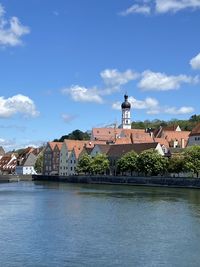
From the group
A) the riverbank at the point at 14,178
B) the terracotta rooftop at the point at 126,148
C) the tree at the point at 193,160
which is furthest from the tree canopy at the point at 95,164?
the tree at the point at 193,160

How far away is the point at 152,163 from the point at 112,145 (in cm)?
3168

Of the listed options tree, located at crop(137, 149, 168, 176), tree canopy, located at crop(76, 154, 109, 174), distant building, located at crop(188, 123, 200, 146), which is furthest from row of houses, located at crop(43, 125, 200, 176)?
tree, located at crop(137, 149, 168, 176)

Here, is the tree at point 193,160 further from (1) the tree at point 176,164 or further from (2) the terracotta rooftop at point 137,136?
(2) the terracotta rooftop at point 137,136

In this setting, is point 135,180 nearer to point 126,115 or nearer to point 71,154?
point 71,154

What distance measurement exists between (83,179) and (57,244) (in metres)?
80.9

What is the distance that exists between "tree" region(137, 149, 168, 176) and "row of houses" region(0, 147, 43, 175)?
74.3 m

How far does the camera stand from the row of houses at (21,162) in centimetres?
16975

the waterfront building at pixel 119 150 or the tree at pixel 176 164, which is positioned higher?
the waterfront building at pixel 119 150

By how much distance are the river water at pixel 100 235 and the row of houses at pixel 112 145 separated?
63055 mm

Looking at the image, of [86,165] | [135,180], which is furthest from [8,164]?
[135,180]

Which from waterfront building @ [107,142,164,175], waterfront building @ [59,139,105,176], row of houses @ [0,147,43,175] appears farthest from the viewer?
row of houses @ [0,147,43,175]

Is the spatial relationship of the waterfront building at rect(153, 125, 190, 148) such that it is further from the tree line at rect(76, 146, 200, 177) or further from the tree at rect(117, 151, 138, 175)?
the tree at rect(117, 151, 138, 175)

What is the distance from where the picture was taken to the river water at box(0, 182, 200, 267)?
27297 mm

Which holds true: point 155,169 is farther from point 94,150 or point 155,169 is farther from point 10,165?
point 10,165
